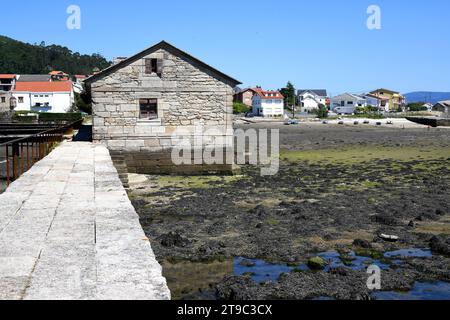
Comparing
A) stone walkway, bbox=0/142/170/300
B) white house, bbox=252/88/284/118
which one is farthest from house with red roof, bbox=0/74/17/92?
stone walkway, bbox=0/142/170/300

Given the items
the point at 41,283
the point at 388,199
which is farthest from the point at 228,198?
the point at 41,283

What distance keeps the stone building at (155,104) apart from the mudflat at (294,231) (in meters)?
1.51

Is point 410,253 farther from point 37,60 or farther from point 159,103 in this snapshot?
point 37,60

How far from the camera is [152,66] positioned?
21172 millimetres

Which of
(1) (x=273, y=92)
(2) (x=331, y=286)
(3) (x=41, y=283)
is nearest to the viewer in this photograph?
(3) (x=41, y=283)

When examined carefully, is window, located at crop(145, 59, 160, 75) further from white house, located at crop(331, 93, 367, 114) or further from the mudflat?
white house, located at crop(331, 93, 367, 114)

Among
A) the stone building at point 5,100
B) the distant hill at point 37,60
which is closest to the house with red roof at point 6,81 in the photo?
the stone building at point 5,100

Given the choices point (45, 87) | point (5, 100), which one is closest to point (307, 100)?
point (45, 87)

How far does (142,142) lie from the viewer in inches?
836

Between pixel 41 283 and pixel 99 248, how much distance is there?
1039 millimetres

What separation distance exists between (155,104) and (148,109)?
13.9 inches

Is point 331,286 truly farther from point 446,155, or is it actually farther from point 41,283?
point 446,155

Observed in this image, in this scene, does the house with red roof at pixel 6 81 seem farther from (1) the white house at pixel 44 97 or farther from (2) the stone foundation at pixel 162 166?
(2) the stone foundation at pixel 162 166

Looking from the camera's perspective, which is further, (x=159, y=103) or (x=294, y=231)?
(x=159, y=103)
